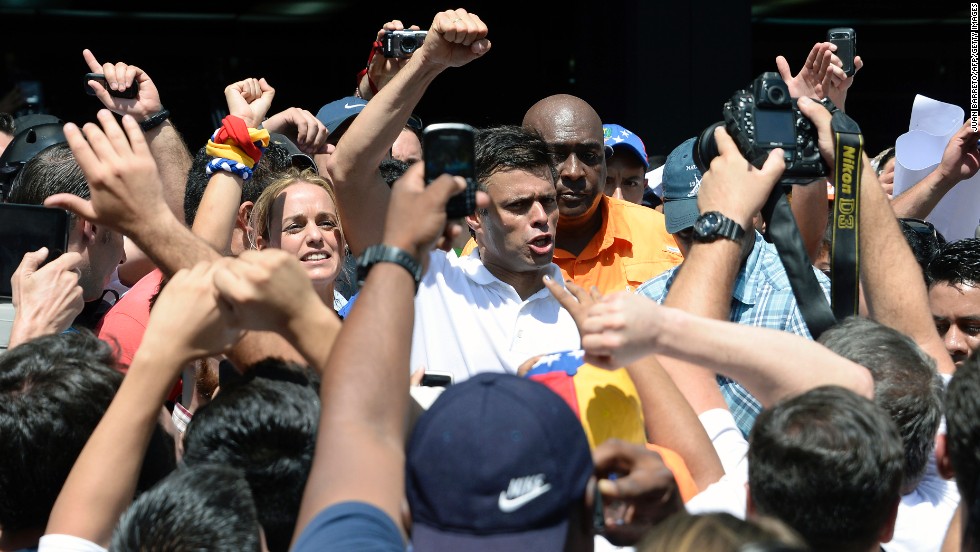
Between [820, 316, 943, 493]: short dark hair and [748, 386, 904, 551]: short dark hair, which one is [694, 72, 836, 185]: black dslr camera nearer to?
[820, 316, 943, 493]: short dark hair

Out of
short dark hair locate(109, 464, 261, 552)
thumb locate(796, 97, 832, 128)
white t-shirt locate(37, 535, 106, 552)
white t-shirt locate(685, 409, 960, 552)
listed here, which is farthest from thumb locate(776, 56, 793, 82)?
white t-shirt locate(37, 535, 106, 552)

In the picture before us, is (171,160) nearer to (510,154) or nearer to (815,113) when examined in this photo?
(510,154)

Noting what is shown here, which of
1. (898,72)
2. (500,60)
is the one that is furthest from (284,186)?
(898,72)

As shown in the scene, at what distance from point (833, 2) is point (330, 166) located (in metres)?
8.55

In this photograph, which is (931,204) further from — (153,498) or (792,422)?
(153,498)

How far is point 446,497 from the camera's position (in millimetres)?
1645

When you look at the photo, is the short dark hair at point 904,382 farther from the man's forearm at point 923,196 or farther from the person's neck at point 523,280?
the man's forearm at point 923,196

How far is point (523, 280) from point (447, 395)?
5.40 feet

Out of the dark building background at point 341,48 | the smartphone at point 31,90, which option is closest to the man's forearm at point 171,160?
the smartphone at point 31,90

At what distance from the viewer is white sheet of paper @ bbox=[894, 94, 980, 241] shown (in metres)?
4.48

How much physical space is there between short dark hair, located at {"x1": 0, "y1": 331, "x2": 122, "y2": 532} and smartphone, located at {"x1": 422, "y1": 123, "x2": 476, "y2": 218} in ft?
2.46

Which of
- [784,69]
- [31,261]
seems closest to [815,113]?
[784,69]

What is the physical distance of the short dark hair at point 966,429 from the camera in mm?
1849

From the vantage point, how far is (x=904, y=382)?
218 cm
